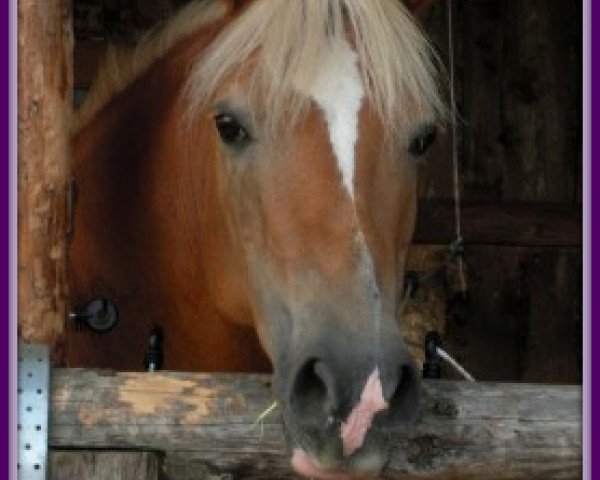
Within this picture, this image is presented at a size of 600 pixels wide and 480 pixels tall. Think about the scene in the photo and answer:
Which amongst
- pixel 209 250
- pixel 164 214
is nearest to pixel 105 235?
pixel 164 214

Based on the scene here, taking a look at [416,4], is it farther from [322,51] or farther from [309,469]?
[309,469]

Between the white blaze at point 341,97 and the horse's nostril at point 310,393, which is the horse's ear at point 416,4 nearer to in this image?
the white blaze at point 341,97

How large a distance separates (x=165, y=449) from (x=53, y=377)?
283 mm

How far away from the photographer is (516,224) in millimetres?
5824

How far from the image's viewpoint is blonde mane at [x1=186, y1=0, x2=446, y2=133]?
315 centimetres

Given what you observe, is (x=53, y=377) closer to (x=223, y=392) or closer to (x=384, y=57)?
(x=223, y=392)

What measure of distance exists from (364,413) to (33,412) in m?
0.72

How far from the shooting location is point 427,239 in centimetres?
579

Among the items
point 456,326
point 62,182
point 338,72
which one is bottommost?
point 456,326

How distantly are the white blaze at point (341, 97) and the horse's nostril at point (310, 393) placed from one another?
0.42 metres

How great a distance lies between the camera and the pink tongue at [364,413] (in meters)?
2.68

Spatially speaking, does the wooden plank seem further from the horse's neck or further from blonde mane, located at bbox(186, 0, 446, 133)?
the horse's neck

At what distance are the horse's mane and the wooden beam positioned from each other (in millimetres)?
2335

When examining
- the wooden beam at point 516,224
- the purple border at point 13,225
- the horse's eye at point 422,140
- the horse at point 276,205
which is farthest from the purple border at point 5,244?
the wooden beam at point 516,224
